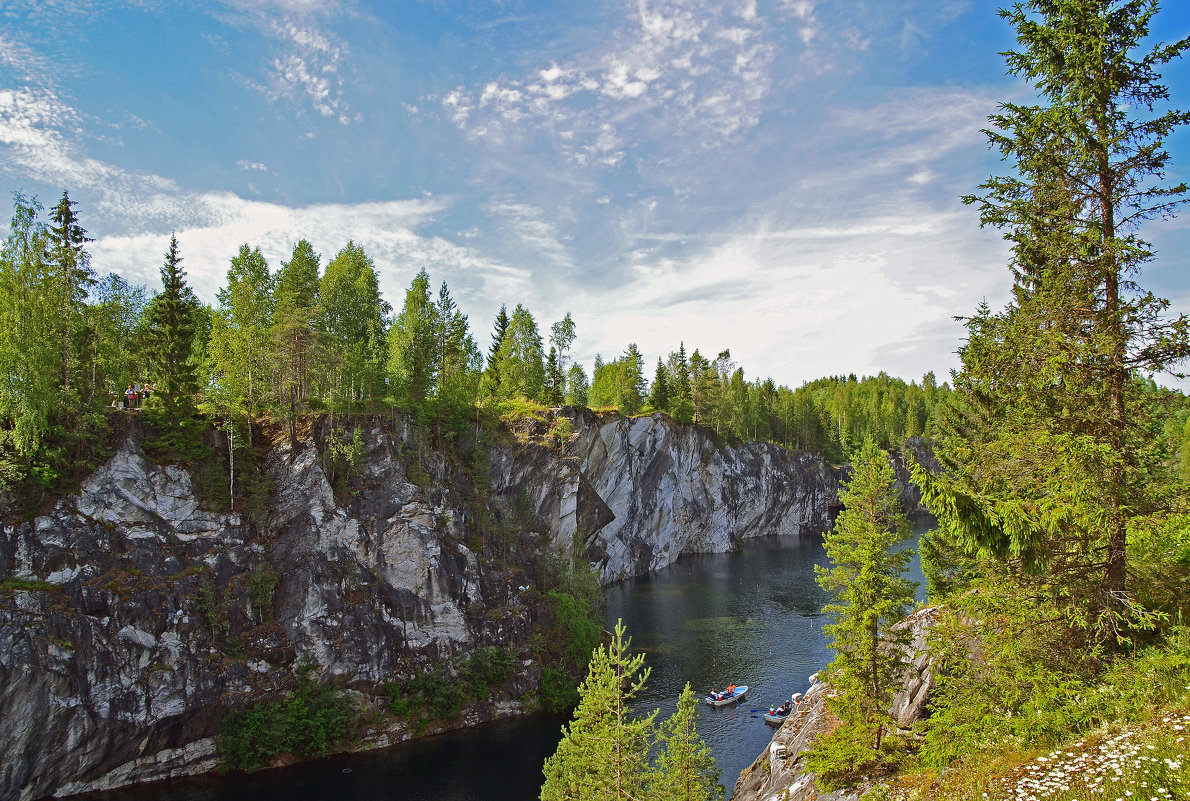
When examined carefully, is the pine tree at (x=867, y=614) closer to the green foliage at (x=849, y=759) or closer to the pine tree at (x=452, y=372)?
the green foliage at (x=849, y=759)

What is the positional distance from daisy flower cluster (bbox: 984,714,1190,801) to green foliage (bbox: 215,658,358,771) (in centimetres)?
3716

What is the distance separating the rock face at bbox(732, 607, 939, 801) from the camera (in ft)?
54.9

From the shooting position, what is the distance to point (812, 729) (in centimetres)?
1958

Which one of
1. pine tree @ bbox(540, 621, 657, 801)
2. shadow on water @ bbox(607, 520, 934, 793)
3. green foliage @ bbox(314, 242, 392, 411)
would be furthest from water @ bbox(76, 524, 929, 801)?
green foliage @ bbox(314, 242, 392, 411)

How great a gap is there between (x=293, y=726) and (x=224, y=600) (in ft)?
28.1

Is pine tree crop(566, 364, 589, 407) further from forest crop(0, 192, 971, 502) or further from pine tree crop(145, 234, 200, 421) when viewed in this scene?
pine tree crop(145, 234, 200, 421)

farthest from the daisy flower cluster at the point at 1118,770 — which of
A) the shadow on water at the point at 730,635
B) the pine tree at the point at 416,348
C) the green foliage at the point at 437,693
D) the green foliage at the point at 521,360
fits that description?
the green foliage at the point at 521,360

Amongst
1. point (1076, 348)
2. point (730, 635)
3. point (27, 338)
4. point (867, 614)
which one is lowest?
point (730, 635)

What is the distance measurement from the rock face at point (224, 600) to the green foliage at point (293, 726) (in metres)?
0.79

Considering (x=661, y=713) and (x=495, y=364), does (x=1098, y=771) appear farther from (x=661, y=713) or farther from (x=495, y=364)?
(x=495, y=364)

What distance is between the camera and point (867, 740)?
15539 millimetres

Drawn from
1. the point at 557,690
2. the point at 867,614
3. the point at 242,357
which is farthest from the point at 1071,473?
the point at 242,357

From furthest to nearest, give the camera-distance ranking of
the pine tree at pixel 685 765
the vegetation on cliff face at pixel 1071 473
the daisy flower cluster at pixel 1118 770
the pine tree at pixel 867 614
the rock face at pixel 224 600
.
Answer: the rock face at pixel 224 600 → the pine tree at pixel 685 765 → the pine tree at pixel 867 614 → the vegetation on cliff face at pixel 1071 473 → the daisy flower cluster at pixel 1118 770

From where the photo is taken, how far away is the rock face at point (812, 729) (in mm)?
16734
